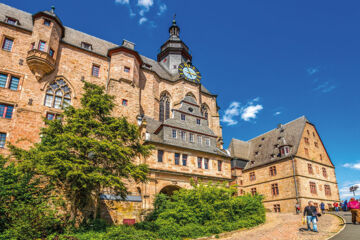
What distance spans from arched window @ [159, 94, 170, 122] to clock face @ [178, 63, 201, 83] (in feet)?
13.3

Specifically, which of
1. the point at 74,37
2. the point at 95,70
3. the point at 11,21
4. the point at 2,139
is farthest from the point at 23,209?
the point at 74,37

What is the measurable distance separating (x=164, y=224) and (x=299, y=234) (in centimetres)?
766

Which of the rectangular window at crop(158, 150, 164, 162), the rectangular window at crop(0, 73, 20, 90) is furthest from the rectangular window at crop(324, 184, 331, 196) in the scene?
the rectangular window at crop(0, 73, 20, 90)

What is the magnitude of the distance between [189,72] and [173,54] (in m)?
7.13

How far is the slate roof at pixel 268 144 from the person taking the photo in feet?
115

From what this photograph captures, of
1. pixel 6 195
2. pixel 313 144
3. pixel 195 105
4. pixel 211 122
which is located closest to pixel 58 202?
pixel 6 195

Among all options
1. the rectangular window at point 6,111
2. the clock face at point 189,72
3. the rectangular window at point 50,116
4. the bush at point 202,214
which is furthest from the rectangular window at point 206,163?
the rectangular window at point 6,111

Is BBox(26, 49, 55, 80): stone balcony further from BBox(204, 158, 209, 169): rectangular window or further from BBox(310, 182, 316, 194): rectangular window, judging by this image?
BBox(310, 182, 316, 194): rectangular window

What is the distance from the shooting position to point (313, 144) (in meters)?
35.8

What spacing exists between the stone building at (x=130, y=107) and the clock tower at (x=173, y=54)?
544cm

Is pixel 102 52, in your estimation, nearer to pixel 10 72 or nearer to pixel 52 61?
pixel 52 61

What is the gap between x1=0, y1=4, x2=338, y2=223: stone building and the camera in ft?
72.9

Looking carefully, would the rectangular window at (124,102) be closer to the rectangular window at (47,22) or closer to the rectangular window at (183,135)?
the rectangular window at (183,135)

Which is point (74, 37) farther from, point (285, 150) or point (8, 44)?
point (285, 150)
